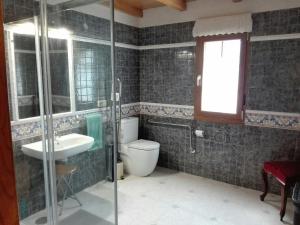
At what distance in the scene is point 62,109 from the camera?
7.98ft

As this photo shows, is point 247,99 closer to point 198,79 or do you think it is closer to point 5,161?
point 198,79

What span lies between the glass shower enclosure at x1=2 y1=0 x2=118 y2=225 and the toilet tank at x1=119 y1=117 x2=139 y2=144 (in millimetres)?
769

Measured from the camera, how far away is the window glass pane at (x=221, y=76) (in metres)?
2.99

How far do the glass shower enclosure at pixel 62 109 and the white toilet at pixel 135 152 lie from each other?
2.23 ft

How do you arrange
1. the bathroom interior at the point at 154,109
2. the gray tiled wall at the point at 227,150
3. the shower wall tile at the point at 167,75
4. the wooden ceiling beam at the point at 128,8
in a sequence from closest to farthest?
the bathroom interior at the point at 154,109, the gray tiled wall at the point at 227,150, the wooden ceiling beam at the point at 128,8, the shower wall tile at the point at 167,75

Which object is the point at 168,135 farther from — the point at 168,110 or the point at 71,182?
the point at 71,182

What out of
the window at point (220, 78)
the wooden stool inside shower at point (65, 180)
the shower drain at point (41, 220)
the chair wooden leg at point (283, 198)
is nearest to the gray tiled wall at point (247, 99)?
the window at point (220, 78)

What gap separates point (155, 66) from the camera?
3.58m

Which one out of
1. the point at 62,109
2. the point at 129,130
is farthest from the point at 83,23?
the point at 129,130

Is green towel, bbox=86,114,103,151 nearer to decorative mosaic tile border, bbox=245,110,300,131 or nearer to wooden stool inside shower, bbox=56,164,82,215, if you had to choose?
wooden stool inside shower, bbox=56,164,82,215

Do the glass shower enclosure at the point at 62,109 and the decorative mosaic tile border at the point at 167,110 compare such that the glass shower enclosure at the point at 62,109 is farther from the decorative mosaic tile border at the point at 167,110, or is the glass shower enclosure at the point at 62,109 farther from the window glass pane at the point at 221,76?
the window glass pane at the point at 221,76

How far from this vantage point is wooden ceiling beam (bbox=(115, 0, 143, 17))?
3192 millimetres

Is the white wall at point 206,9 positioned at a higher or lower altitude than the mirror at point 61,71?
higher

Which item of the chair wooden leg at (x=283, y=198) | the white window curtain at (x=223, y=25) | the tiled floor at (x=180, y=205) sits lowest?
the tiled floor at (x=180, y=205)
